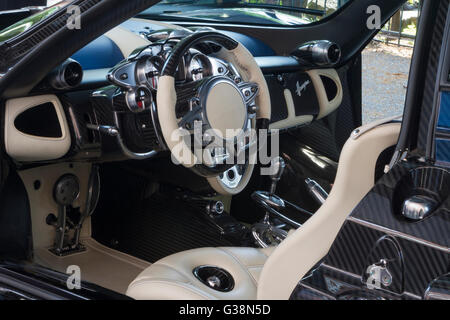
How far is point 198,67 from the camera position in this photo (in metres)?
1.83

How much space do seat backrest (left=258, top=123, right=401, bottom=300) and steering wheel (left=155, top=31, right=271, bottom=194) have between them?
0.57 meters

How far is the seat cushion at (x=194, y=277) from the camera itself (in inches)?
56.9

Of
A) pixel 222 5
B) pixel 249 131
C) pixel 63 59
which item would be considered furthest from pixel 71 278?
pixel 222 5

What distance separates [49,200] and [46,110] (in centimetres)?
65

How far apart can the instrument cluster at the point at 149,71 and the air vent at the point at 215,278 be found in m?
0.47

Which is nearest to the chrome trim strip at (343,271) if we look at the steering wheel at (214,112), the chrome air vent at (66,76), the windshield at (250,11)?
the steering wheel at (214,112)

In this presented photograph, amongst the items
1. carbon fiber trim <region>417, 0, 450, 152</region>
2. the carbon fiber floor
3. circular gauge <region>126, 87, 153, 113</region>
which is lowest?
the carbon fiber floor

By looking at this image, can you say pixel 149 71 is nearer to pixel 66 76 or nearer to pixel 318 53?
pixel 66 76

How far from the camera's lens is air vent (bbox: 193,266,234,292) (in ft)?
5.20

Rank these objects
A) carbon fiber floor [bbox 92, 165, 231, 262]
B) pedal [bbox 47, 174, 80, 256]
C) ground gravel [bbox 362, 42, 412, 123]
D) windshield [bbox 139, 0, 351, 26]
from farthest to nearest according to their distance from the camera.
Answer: ground gravel [bbox 362, 42, 412, 123]
windshield [bbox 139, 0, 351, 26]
carbon fiber floor [bbox 92, 165, 231, 262]
pedal [bbox 47, 174, 80, 256]

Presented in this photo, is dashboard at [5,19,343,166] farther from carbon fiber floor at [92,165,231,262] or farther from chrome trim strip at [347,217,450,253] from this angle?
chrome trim strip at [347,217,450,253]

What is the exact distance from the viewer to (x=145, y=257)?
2.60 m

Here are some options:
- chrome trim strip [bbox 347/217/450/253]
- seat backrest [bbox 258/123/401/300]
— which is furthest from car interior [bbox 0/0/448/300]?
chrome trim strip [bbox 347/217/450/253]

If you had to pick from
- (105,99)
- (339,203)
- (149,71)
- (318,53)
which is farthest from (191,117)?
(318,53)
